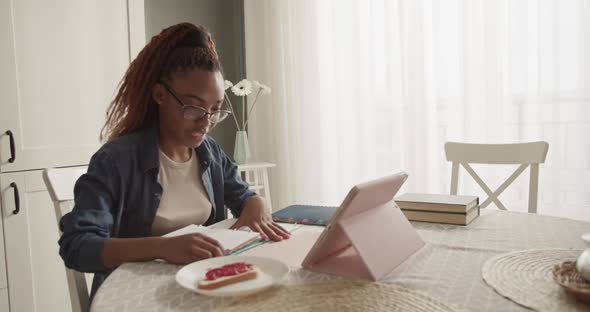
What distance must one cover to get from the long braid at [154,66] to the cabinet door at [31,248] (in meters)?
0.89

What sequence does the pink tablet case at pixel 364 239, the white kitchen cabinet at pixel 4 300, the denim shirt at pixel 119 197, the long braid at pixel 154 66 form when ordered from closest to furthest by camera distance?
1. the pink tablet case at pixel 364 239
2. the denim shirt at pixel 119 197
3. the long braid at pixel 154 66
4. the white kitchen cabinet at pixel 4 300

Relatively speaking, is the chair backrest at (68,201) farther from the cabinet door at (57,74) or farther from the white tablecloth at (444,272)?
the cabinet door at (57,74)

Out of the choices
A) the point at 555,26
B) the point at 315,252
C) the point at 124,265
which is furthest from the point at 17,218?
the point at 555,26

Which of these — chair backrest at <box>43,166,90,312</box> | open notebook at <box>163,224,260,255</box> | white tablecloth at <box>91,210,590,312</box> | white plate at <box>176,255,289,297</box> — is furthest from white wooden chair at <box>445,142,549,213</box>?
chair backrest at <box>43,166,90,312</box>

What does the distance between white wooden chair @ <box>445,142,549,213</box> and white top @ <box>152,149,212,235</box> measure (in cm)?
96

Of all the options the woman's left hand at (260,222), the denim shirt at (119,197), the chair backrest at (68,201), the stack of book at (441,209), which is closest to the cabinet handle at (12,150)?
the chair backrest at (68,201)

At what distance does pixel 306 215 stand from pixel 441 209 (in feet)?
1.25

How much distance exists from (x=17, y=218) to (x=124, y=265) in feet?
4.40

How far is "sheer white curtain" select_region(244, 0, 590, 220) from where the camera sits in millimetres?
2352

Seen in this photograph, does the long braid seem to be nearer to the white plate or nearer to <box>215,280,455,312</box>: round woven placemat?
the white plate

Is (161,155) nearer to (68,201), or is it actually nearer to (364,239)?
(68,201)

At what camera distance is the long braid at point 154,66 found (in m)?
1.27

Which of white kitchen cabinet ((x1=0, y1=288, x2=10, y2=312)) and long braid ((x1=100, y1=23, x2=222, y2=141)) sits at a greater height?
long braid ((x1=100, y1=23, x2=222, y2=141))

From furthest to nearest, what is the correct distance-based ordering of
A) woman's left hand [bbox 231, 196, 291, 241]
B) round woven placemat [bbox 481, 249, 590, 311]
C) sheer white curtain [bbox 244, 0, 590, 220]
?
sheer white curtain [bbox 244, 0, 590, 220] → woman's left hand [bbox 231, 196, 291, 241] → round woven placemat [bbox 481, 249, 590, 311]
